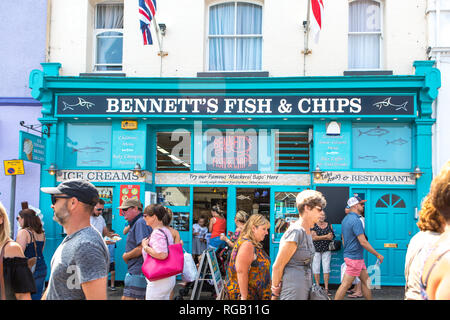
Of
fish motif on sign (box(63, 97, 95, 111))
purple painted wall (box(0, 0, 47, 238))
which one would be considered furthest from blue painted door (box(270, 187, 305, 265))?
purple painted wall (box(0, 0, 47, 238))

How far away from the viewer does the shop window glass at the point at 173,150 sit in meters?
10.9

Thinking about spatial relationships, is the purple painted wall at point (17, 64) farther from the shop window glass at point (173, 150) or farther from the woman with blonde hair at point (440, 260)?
the woman with blonde hair at point (440, 260)

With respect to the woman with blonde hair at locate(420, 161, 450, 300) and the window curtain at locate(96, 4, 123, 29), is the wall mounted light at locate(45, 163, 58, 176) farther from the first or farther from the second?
the woman with blonde hair at locate(420, 161, 450, 300)

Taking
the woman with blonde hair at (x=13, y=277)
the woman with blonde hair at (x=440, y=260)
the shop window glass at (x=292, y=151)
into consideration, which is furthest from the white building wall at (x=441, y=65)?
the woman with blonde hair at (x=13, y=277)

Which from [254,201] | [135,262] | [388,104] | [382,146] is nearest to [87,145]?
[254,201]

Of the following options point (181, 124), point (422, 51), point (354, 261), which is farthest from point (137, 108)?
point (422, 51)

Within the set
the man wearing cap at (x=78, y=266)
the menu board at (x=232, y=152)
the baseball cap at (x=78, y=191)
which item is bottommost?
the man wearing cap at (x=78, y=266)

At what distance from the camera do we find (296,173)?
34.6 feet

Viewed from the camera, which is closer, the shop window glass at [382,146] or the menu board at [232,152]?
the shop window glass at [382,146]

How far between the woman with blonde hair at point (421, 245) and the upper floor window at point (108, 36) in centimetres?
966

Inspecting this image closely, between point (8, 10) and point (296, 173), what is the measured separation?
883 cm

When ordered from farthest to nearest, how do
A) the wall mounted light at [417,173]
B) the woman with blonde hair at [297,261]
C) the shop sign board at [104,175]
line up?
the shop sign board at [104,175] < the wall mounted light at [417,173] < the woman with blonde hair at [297,261]

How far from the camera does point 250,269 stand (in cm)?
466

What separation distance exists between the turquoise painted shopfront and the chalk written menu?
3 cm
